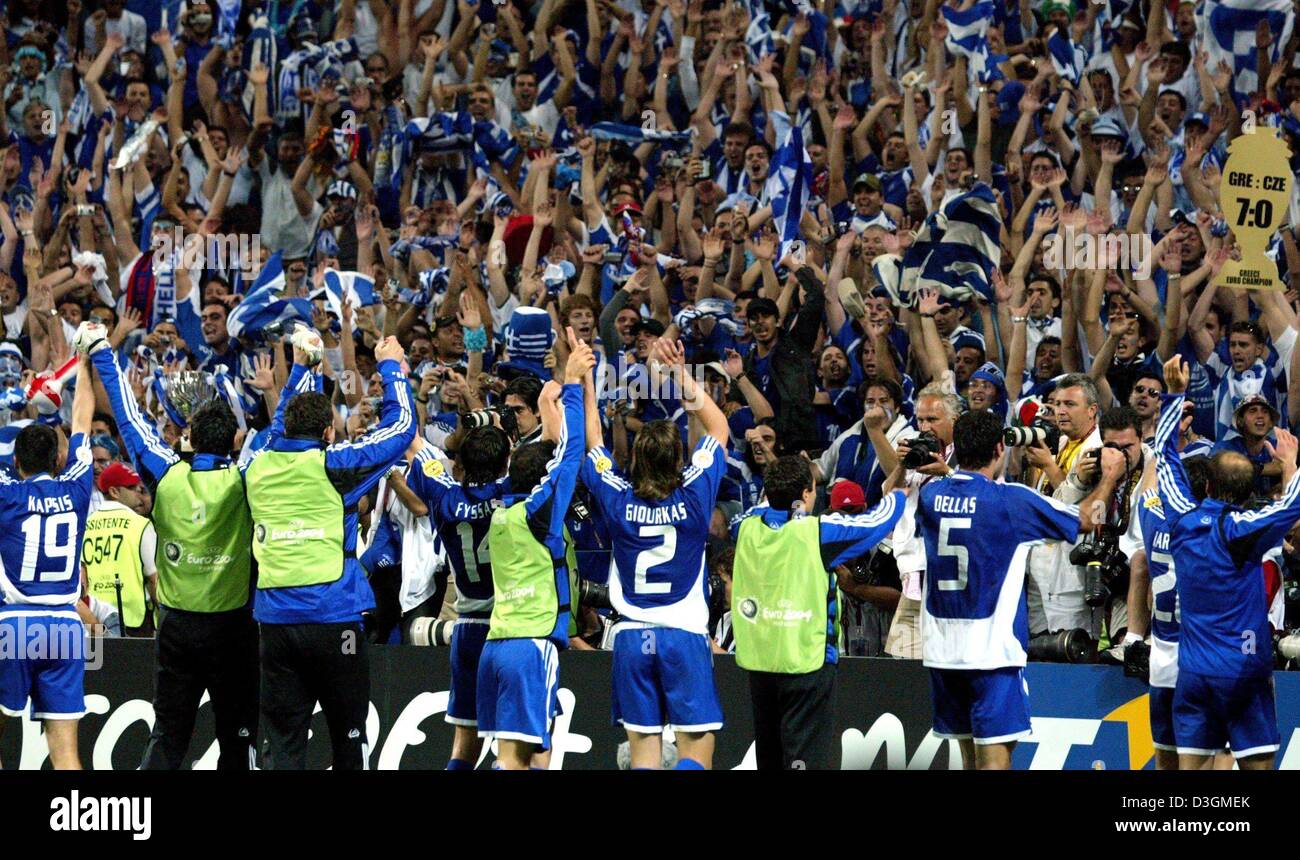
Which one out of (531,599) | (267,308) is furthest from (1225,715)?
(267,308)

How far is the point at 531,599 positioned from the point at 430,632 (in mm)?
2243

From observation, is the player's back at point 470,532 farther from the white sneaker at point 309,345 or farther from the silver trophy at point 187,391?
the silver trophy at point 187,391

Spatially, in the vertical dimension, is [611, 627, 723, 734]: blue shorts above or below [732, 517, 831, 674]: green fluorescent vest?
below

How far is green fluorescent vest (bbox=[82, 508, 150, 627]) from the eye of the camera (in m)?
11.8

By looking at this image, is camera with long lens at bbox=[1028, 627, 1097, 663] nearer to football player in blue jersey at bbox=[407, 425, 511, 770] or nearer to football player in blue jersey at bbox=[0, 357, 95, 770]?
football player in blue jersey at bbox=[407, 425, 511, 770]

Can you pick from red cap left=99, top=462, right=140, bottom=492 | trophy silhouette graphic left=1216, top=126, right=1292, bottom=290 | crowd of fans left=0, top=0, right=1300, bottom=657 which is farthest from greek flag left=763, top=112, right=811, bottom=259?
red cap left=99, top=462, right=140, bottom=492

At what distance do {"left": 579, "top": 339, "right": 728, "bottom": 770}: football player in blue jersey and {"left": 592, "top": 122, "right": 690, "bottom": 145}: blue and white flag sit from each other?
6.80 metres

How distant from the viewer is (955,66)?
14.5 m

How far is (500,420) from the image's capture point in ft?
34.9

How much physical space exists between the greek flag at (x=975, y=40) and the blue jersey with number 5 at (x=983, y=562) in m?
6.73

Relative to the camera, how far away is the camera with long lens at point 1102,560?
32.0 ft

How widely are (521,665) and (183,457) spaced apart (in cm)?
227

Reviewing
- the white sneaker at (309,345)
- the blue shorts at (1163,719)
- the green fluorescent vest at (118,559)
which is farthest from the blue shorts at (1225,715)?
the green fluorescent vest at (118,559)
